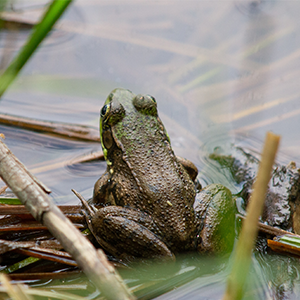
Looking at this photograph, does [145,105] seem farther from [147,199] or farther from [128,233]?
[128,233]

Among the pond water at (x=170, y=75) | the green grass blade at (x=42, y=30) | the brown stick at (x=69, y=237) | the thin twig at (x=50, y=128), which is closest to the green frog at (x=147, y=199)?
the pond water at (x=170, y=75)

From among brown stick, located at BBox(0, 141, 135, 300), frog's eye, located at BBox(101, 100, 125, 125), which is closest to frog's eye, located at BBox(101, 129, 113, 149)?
frog's eye, located at BBox(101, 100, 125, 125)

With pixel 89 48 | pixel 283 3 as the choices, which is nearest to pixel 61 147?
pixel 89 48

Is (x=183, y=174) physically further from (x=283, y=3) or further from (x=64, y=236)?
(x=283, y=3)

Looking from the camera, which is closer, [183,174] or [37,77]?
[183,174]

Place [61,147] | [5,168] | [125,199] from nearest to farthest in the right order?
[5,168] → [125,199] → [61,147]

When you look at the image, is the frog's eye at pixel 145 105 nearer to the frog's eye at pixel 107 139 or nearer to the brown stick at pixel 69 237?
the frog's eye at pixel 107 139
